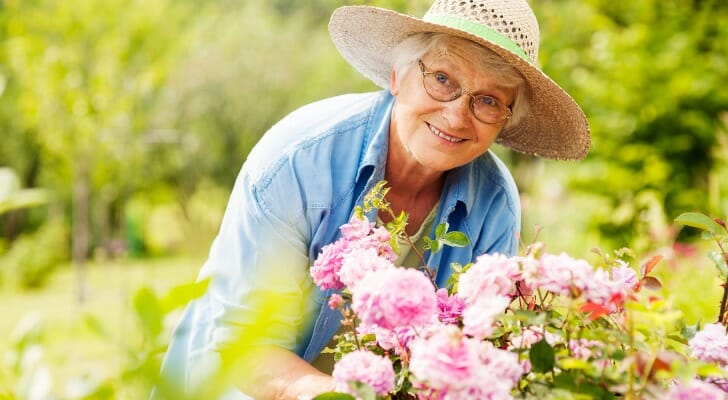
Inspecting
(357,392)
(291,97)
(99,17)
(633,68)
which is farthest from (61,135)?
(357,392)

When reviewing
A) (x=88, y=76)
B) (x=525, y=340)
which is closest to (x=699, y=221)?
(x=525, y=340)

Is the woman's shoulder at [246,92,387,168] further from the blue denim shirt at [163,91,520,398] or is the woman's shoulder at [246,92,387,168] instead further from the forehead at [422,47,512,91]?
the forehead at [422,47,512,91]

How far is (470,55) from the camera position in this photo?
1.93 metres

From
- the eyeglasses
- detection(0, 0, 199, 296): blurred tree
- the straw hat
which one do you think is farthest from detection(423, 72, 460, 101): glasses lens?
detection(0, 0, 199, 296): blurred tree

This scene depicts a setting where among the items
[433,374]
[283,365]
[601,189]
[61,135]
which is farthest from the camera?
[61,135]

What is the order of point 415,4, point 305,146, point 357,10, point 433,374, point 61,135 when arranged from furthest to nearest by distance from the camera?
point 61,135, point 415,4, point 357,10, point 305,146, point 433,374

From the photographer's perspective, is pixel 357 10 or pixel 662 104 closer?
pixel 357 10

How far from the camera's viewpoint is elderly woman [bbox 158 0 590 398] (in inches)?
72.9

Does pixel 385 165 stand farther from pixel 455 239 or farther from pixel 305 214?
pixel 455 239

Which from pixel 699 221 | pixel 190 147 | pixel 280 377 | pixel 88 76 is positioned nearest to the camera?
pixel 699 221

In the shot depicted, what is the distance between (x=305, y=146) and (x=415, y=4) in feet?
11.4

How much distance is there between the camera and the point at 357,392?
1.14 meters

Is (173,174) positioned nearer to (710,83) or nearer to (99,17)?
(99,17)

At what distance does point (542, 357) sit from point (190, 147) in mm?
15298
